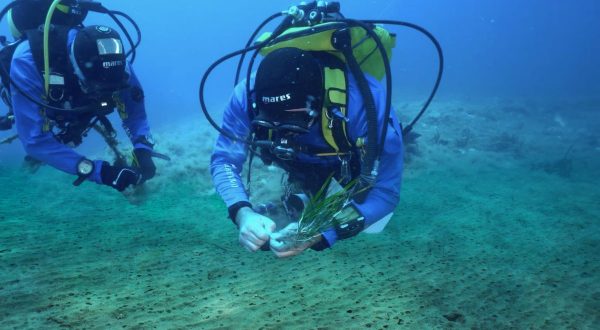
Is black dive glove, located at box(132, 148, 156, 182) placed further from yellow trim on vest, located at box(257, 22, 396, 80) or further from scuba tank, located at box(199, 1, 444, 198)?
yellow trim on vest, located at box(257, 22, 396, 80)

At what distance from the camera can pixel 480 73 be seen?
51219 mm

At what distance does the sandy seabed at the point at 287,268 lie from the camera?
2.41 meters

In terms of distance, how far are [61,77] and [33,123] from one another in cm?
72

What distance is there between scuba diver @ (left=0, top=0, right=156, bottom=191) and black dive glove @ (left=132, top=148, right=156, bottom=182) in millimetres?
401

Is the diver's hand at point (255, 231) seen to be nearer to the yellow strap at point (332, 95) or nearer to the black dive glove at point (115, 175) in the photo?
the yellow strap at point (332, 95)

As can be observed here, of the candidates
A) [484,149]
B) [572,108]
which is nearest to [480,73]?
[572,108]

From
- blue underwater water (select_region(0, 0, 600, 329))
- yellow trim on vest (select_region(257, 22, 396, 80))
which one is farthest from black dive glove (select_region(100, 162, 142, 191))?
yellow trim on vest (select_region(257, 22, 396, 80))

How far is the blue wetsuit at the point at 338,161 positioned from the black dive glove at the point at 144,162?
2.20m

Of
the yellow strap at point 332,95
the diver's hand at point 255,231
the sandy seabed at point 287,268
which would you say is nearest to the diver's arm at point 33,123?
the sandy seabed at point 287,268

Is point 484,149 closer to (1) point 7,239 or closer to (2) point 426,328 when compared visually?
(2) point 426,328

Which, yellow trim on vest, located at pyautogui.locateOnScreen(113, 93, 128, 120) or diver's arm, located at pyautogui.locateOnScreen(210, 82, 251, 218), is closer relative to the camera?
diver's arm, located at pyautogui.locateOnScreen(210, 82, 251, 218)

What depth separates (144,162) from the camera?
548 cm

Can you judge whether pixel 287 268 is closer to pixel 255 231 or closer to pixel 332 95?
pixel 255 231

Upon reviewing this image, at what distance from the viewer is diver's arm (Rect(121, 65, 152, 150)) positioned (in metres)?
5.65
